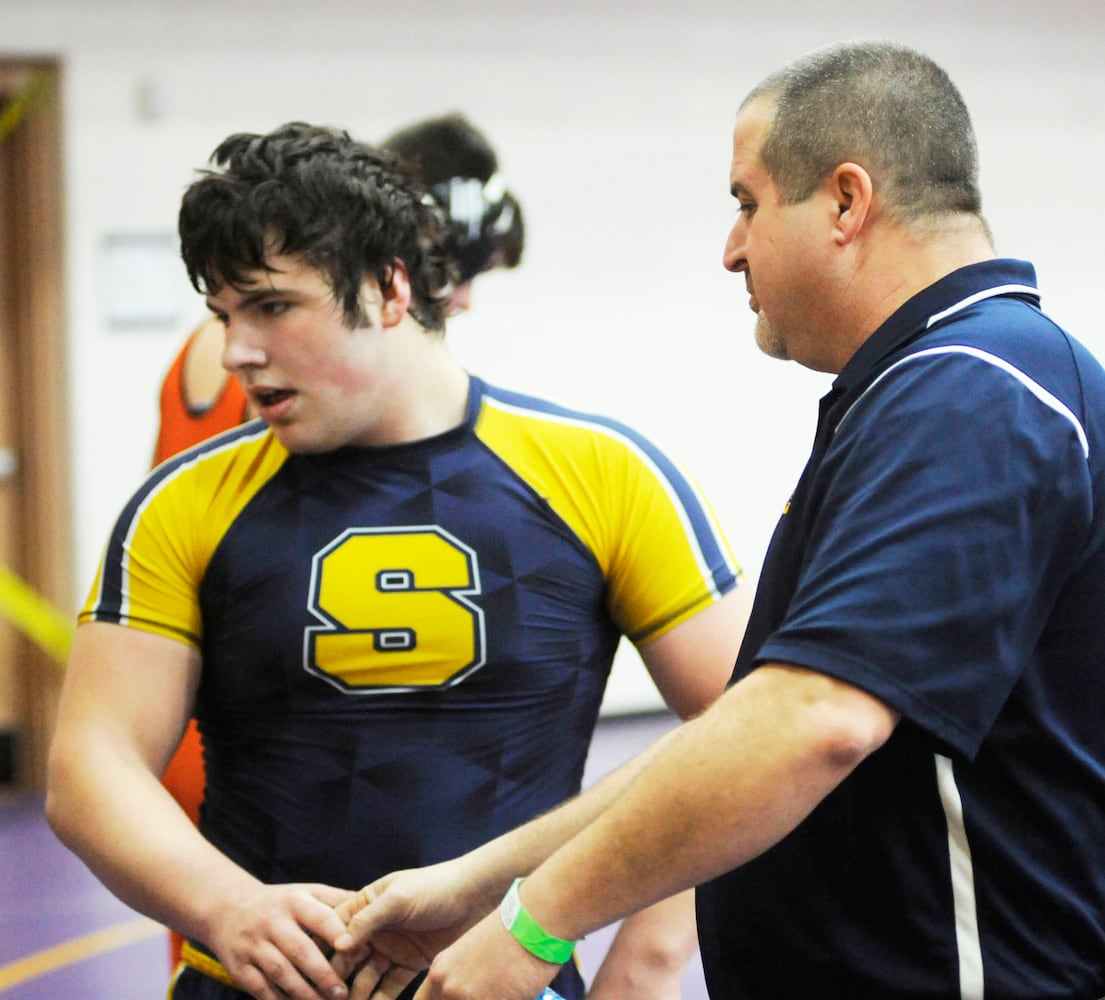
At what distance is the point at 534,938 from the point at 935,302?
0.59 metres

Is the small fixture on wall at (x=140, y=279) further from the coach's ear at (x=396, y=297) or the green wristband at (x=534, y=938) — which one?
the green wristband at (x=534, y=938)

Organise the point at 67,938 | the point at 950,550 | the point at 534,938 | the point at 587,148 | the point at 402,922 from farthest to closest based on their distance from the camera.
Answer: the point at 587,148
the point at 67,938
the point at 402,922
the point at 534,938
the point at 950,550

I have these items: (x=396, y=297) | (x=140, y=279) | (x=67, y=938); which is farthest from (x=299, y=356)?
(x=140, y=279)

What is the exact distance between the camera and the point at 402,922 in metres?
1.43

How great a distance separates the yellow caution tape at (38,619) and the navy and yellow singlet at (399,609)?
3.49 metres

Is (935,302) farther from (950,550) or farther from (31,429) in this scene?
(31,429)

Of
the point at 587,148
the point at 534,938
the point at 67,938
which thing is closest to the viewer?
the point at 534,938

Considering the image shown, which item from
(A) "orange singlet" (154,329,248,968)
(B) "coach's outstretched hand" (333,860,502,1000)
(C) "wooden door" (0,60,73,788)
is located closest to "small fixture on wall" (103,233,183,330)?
(C) "wooden door" (0,60,73,788)

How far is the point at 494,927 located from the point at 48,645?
4.13m

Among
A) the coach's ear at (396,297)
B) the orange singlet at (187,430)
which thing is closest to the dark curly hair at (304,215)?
the coach's ear at (396,297)

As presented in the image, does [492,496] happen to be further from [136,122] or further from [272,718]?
[136,122]

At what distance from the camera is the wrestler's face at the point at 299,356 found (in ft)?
5.16

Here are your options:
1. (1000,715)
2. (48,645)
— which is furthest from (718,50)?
(1000,715)

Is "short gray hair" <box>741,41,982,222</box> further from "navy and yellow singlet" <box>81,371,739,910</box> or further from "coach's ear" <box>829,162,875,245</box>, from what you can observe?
"navy and yellow singlet" <box>81,371,739,910</box>
